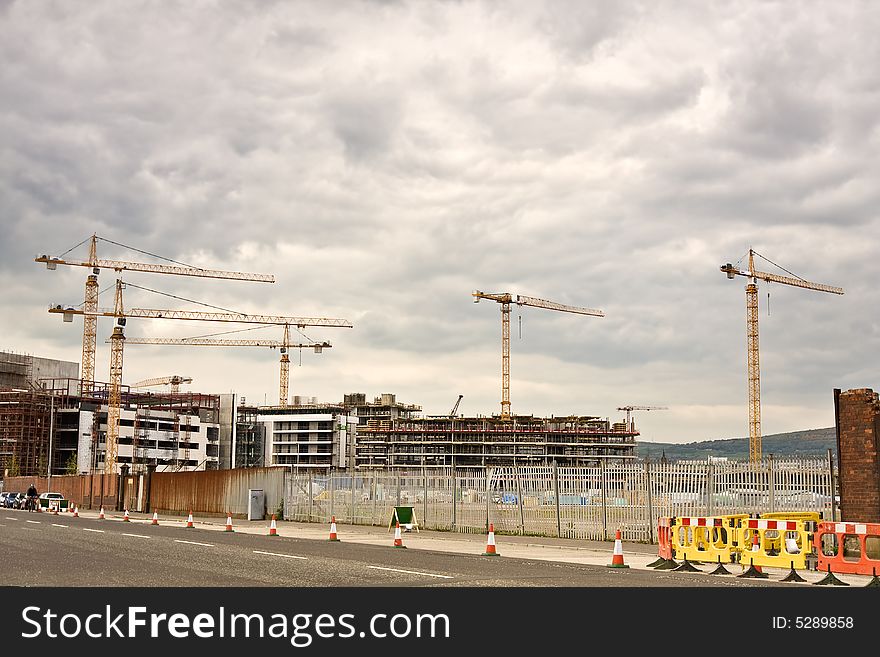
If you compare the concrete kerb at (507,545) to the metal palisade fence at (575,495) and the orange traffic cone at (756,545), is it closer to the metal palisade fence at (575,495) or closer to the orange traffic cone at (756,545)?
the orange traffic cone at (756,545)

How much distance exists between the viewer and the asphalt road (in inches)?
598

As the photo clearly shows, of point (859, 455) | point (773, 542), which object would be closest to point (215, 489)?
point (859, 455)

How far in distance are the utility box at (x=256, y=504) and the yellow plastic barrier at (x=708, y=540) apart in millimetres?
26980

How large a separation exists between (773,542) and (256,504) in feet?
95.0

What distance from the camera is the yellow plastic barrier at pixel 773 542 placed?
18.5 m

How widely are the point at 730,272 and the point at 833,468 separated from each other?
5332 inches

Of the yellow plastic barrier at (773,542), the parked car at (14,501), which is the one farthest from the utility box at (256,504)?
the yellow plastic barrier at (773,542)

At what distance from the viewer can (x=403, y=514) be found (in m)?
35.8

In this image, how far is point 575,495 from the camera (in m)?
30.3

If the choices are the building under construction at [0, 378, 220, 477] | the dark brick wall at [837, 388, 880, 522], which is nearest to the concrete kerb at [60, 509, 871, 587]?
the dark brick wall at [837, 388, 880, 522]
